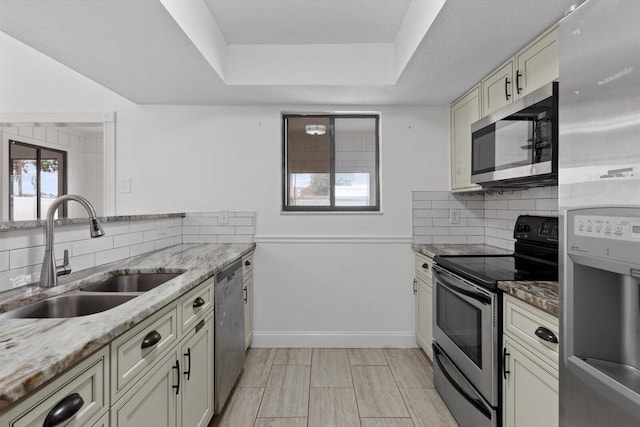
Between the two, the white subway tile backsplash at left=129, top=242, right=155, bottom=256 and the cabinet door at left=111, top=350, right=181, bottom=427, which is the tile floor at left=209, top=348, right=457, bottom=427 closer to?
the cabinet door at left=111, top=350, right=181, bottom=427

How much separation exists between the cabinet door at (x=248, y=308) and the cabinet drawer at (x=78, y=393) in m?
1.73

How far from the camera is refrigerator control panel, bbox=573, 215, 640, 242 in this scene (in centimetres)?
70

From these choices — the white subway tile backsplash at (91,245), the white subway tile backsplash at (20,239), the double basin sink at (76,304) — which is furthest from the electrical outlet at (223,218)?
the white subway tile backsplash at (20,239)

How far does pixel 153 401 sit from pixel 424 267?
2.06 metres

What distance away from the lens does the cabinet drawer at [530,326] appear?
116 centimetres

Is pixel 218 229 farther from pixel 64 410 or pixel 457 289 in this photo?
pixel 64 410

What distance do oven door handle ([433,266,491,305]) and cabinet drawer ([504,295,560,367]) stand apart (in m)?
0.10

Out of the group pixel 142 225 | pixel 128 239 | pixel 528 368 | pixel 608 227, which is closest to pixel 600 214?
pixel 608 227

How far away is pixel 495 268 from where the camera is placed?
178 centimetres

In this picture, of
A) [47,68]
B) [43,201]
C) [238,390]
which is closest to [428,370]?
[238,390]

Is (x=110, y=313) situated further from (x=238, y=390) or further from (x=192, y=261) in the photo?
(x=238, y=390)

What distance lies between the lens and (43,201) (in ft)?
15.3

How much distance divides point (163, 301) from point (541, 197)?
2341mm

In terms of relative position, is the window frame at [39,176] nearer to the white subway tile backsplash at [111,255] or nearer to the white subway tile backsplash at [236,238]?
the white subway tile backsplash at [236,238]
